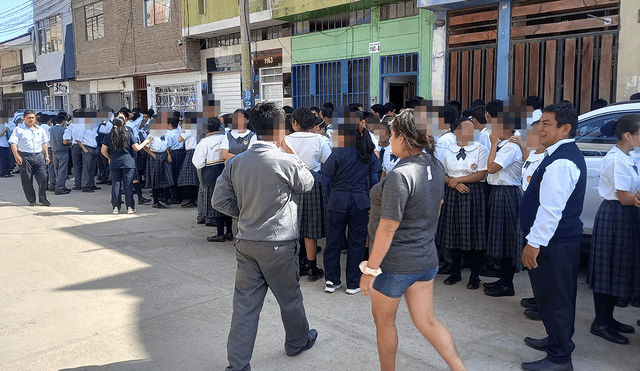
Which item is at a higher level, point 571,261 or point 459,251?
point 571,261

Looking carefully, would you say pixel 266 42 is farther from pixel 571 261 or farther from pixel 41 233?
pixel 571 261

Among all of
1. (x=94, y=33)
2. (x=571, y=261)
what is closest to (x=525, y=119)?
(x=571, y=261)

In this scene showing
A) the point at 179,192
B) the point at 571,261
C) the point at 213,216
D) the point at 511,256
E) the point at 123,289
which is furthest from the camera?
the point at 179,192

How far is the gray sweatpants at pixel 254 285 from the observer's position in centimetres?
340

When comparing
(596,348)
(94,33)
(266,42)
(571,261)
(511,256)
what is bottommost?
(596,348)

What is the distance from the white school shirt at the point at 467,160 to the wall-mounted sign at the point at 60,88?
27.4 m

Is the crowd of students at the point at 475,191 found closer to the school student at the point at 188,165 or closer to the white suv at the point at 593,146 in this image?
the white suv at the point at 593,146

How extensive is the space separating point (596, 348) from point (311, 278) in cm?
271

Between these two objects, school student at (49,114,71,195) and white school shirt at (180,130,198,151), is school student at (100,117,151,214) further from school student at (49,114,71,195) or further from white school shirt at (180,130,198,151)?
school student at (49,114,71,195)

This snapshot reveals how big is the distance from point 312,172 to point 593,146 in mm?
2880

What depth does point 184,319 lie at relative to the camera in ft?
14.7

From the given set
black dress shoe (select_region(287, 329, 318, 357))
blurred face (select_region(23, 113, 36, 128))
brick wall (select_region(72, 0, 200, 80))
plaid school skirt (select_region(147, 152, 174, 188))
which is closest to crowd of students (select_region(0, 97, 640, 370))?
black dress shoe (select_region(287, 329, 318, 357))

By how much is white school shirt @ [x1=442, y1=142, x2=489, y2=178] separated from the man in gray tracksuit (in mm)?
2059

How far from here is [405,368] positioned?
3.58 m
